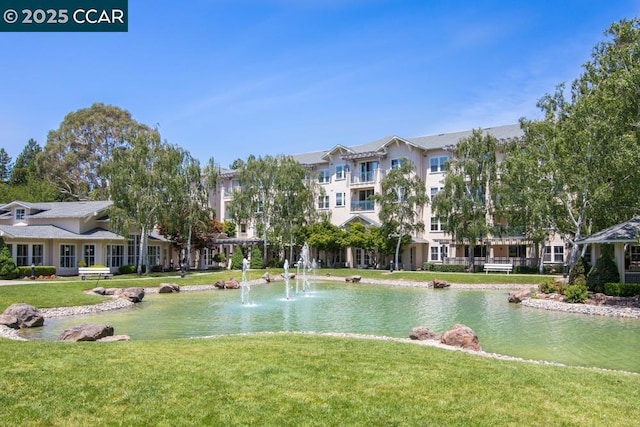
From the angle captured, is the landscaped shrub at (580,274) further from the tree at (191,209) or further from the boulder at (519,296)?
the tree at (191,209)

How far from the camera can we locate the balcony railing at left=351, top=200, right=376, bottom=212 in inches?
A: 2072

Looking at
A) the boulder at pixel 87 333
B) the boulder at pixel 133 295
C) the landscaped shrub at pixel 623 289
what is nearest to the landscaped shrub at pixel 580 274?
the landscaped shrub at pixel 623 289

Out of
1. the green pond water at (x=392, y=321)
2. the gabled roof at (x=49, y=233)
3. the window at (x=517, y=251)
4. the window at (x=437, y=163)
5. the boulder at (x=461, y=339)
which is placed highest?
the window at (x=437, y=163)

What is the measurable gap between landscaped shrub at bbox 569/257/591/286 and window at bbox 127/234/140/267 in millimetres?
32030

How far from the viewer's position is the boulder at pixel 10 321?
16.5m

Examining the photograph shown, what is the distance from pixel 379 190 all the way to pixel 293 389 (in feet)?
147

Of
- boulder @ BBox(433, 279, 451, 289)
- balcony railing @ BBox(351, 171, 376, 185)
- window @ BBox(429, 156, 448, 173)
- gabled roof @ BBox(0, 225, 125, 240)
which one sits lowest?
boulder @ BBox(433, 279, 451, 289)

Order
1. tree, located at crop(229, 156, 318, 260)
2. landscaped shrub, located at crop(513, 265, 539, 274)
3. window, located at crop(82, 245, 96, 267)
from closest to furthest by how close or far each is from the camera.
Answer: window, located at crop(82, 245, 96, 267) → landscaped shrub, located at crop(513, 265, 539, 274) → tree, located at crop(229, 156, 318, 260)

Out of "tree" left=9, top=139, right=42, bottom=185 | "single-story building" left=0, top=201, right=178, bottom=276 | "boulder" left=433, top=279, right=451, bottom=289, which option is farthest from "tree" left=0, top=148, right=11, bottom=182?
"boulder" left=433, top=279, right=451, bottom=289

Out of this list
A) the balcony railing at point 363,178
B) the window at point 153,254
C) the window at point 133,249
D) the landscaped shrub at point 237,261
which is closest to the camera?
the window at point 133,249

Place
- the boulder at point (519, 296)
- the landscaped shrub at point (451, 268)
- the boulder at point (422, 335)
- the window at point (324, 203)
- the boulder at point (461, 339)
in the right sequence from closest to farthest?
the boulder at point (461, 339) < the boulder at point (422, 335) < the boulder at point (519, 296) < the landscaped shrub at point (451, 268) < the window at point (324, 203)

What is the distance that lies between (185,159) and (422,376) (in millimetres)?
39044

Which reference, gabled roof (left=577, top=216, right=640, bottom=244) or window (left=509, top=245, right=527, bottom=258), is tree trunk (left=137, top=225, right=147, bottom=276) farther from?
Result: window (left=509, top=245, right=527, bottom=258)

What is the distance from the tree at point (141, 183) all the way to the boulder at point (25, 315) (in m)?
20.5
